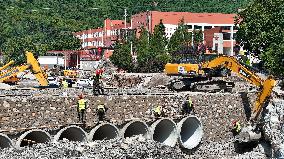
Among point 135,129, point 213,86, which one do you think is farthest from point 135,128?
point 213,86

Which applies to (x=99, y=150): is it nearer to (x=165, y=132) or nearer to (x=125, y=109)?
(x=125, y=109)

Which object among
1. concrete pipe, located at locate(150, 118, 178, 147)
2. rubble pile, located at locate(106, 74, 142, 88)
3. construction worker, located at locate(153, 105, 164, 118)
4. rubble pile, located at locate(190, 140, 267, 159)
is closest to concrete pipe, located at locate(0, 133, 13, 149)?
concrete pipe, located at locate(150, 118, 178, 147)

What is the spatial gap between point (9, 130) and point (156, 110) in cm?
732

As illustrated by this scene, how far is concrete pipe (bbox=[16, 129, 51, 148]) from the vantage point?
19.6 meters

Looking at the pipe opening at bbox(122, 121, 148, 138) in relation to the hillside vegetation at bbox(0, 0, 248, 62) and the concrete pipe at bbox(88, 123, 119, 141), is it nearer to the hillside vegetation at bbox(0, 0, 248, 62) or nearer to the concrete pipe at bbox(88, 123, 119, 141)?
the concrete pipe at bbox(88, 123, 119, 141)

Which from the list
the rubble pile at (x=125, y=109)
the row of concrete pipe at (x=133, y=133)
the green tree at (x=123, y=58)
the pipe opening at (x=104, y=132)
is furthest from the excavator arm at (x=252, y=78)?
the green tree at (x=123, y=58)

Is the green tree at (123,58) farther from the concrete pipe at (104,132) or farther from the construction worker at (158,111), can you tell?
the concrete pipe at (104,132)

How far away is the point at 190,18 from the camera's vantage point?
275ft

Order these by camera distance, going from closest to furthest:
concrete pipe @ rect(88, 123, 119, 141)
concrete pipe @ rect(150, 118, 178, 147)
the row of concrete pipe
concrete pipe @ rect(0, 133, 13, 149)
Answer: concrete pipe @ rect(0, 133, 13, 149)
the row of concrete pipe
concrete pipe @ rect(88, 123, 119, 141)
concrete pipe @ rect(150, 118, 178, 147)

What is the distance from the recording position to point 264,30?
144ft

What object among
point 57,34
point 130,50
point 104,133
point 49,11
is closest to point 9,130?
point 104,133

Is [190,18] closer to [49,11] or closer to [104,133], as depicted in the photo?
[49,11]

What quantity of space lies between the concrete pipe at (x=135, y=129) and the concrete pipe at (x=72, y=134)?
1.93 meters

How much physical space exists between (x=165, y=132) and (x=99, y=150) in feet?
24.3
